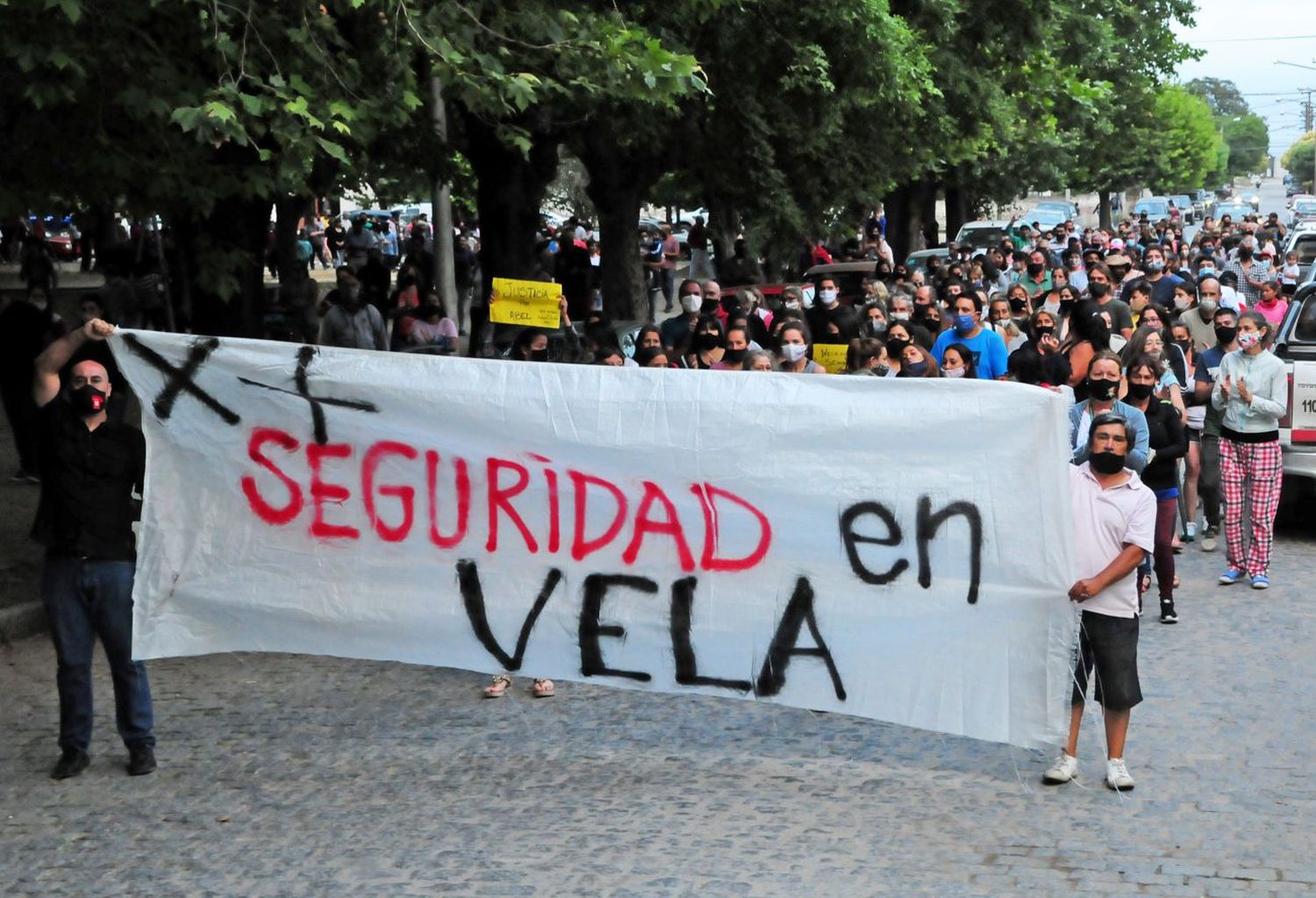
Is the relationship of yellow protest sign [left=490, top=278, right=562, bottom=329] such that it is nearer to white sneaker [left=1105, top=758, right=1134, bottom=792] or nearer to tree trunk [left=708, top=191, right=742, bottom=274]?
white sneaker [left=1105, top=758, right=1134, bottom=792]

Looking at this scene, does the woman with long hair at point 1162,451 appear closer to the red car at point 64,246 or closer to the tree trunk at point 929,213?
the tree trunk at point 929,213

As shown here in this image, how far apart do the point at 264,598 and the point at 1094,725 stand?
11.5ft

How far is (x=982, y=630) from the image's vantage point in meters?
6.62

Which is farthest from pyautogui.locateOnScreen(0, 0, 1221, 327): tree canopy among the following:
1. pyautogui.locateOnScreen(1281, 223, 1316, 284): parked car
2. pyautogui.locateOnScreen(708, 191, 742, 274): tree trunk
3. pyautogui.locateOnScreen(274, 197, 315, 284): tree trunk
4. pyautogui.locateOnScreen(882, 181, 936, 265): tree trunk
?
pyautogui.locateOnScreen(882, 181, 936, 265): tree trunk

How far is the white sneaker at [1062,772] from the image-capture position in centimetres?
706

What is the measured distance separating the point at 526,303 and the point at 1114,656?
7176 millimetres

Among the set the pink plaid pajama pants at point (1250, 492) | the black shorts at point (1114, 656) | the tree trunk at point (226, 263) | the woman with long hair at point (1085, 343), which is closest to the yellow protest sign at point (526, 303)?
the tree trunk at point (226, 263)

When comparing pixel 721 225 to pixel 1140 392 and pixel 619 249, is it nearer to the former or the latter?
pixel 619 249

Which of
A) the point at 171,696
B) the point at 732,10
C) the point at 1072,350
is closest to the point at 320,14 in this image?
the point at 171,696

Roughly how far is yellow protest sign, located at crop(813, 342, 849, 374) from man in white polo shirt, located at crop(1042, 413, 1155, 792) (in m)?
6.28

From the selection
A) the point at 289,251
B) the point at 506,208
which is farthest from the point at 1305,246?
the point at 289,251

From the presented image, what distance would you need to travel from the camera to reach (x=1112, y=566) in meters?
6.86

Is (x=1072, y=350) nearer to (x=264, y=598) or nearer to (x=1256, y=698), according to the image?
(x=1256, y=698)

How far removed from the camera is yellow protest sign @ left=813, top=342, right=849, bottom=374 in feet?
43.9
